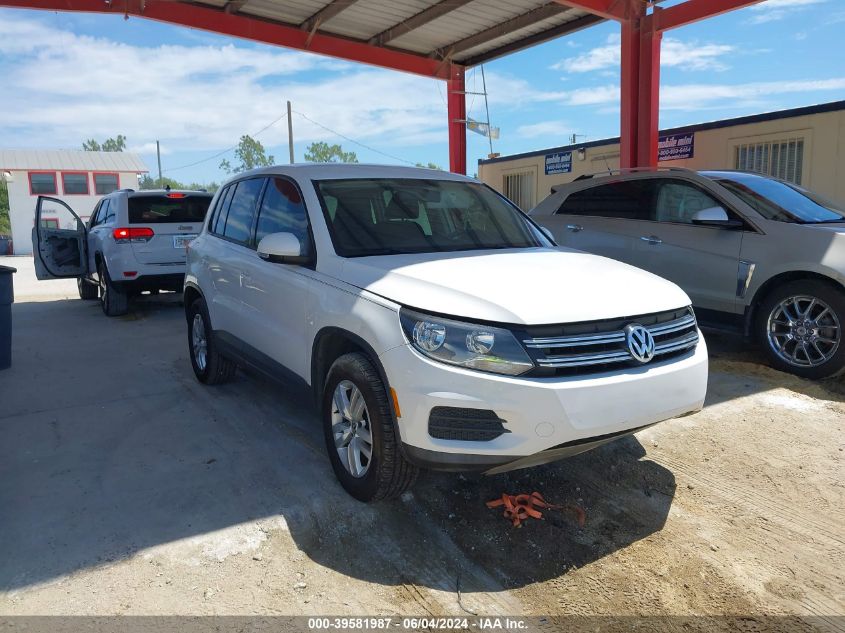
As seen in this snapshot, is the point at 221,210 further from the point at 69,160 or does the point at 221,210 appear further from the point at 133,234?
the point at 69,160

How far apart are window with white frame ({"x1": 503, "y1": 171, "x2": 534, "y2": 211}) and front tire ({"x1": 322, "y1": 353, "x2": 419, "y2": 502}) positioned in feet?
50.0

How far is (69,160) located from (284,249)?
46641 millimetres

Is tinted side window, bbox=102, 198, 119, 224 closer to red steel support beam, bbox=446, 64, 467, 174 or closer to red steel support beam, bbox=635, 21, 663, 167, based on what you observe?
red steel support beam, bbox=446, 64, 467, 174

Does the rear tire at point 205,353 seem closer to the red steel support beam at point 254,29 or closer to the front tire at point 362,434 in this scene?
the front tire at point 362,434

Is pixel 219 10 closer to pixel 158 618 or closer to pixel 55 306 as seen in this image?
pixel 55 306

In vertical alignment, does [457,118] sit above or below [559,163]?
above

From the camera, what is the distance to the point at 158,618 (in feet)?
8.54

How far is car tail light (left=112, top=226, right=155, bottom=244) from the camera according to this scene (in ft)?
29.9

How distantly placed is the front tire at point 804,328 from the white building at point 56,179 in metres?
41.6

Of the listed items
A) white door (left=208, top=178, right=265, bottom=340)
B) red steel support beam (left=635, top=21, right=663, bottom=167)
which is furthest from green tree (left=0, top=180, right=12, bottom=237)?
white door (left=208, top=178, right=265, bottom=340)

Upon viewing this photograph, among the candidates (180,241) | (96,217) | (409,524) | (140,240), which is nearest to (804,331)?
(409,524)

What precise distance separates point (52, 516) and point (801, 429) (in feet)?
15.0

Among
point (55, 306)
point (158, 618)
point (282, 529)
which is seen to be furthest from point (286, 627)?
point (55, 306)

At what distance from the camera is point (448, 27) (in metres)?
12.7
